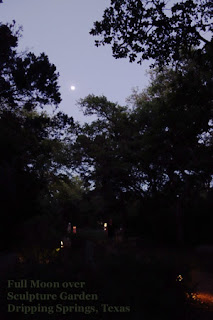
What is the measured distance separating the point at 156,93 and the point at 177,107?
1244 cm

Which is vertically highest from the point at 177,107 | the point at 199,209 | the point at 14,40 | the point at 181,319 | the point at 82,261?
the point at 14,40

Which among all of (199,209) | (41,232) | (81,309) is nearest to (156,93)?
(199,209)

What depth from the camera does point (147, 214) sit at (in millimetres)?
29781

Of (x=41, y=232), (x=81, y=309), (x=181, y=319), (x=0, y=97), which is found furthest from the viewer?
(x=0, y=97)

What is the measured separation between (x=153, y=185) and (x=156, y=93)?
28.9 ft

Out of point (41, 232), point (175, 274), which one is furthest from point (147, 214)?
point (175, 274)

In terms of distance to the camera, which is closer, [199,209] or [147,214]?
[199,209]

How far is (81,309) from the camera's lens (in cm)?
477

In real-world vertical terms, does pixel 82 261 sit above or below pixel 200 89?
below

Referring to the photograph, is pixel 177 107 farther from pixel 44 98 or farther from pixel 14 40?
pixel 14 40

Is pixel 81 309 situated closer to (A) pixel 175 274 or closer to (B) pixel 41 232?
(A) pixel 175 274

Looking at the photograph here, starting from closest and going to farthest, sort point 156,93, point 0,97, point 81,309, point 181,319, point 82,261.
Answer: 1. point 81,309
2. point 181,319
3. point 82,261
4. point 0,97
5. point 156,93

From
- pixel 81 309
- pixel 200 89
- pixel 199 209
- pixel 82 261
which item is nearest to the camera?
pixel 81 309

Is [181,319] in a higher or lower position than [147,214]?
lower
